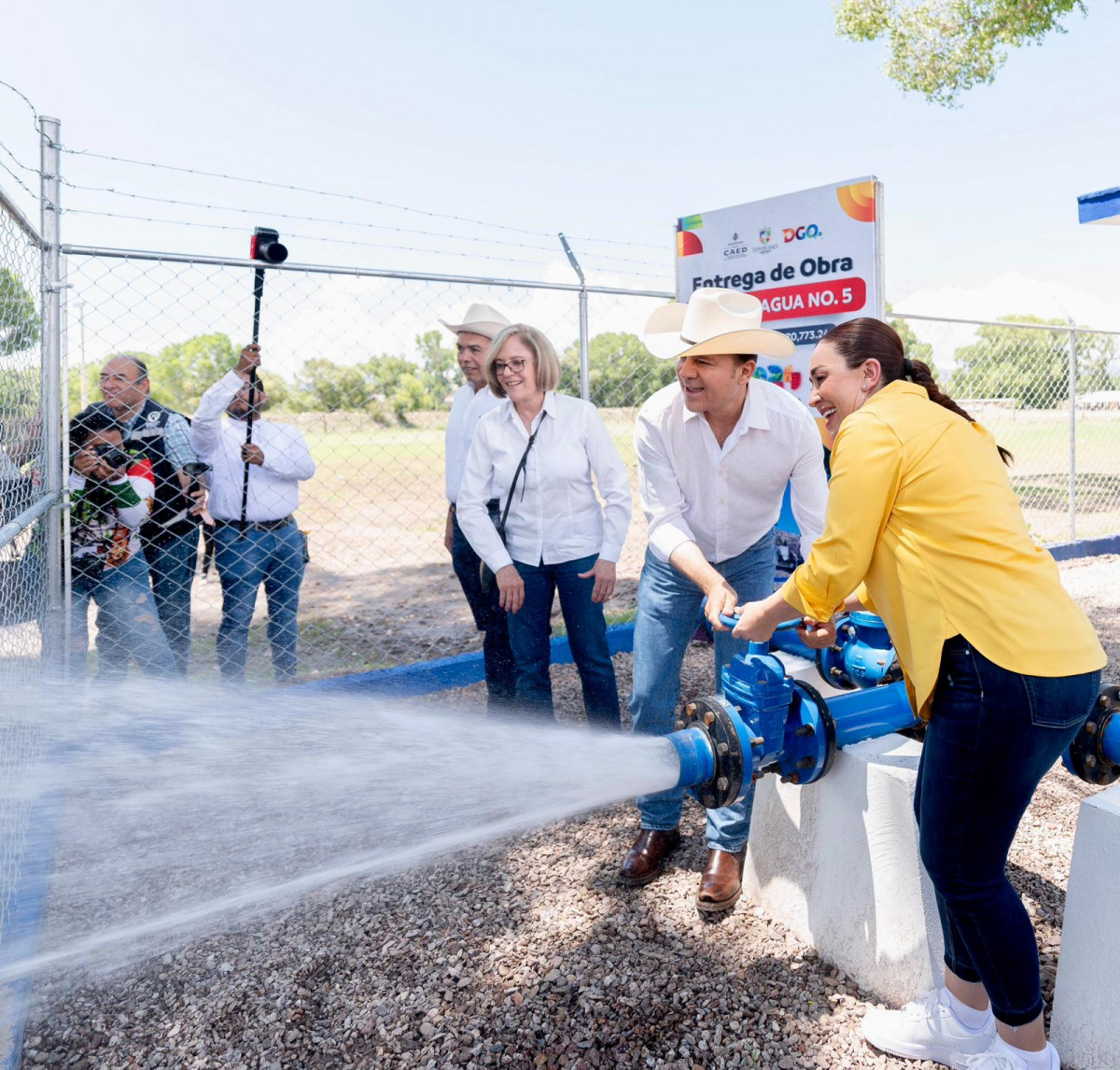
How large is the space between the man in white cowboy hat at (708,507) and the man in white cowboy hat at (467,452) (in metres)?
1.38

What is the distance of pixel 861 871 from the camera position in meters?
2.49

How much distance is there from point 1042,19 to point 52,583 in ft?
44.5

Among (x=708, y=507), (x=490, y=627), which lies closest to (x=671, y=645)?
(x=708, y=507)

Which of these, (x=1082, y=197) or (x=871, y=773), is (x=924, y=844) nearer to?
(x=871, y=773)

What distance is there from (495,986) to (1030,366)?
10.7m

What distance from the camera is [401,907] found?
300 cm

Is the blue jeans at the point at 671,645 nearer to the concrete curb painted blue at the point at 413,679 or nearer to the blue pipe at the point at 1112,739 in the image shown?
the blue pipe at the point at 1112,739

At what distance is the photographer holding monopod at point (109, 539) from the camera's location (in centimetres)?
406

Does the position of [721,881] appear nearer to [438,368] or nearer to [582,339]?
[582,339]

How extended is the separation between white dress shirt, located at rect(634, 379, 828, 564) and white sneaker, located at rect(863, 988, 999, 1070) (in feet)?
4.73

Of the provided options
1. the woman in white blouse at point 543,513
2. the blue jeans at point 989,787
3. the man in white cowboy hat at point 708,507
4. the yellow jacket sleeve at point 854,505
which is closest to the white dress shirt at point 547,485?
the woman in white blouse at point 543,513

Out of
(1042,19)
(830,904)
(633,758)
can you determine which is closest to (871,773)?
(830,904)

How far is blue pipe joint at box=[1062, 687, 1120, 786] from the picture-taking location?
227 centimetres

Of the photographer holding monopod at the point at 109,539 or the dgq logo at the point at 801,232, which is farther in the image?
the dgq logo at the point at 801,232
